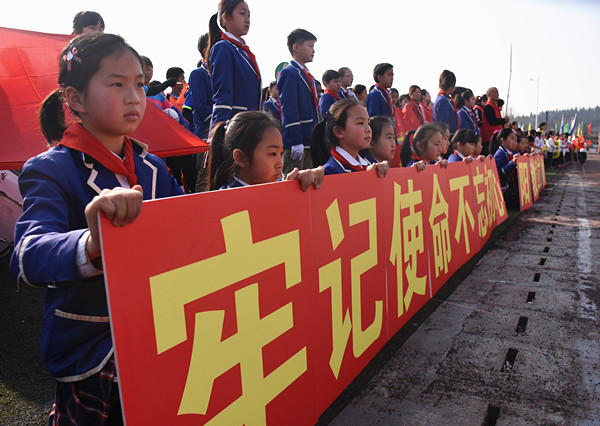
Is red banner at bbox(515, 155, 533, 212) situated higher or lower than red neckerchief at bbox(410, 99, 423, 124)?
lower

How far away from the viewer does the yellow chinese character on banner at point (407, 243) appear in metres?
2.54

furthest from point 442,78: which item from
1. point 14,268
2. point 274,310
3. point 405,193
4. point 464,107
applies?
point 14,268

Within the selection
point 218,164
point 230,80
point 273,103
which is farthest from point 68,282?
point 273,103

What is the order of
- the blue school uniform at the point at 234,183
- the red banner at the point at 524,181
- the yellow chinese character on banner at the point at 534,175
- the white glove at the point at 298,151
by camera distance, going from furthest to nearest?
the yellow chinese character on banner at the point at 534,175, the red banner at the point at 524,181, the white glove at the point at 298,151, the blue school uniform at the point at 234,183

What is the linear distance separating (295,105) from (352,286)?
7.26 ft

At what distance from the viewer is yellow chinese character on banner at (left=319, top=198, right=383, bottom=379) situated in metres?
1.83

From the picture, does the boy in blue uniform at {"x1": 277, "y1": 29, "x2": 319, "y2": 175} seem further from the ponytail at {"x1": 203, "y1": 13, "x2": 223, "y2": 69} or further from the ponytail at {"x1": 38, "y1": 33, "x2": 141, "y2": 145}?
the ponytail at {"x1": 38, "y1": 33, "x2": 141, "y2": 145}

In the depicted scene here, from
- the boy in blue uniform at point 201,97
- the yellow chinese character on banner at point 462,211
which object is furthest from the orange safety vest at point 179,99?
the yellow chinese character on banner at point 462,211

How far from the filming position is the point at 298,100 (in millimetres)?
3867

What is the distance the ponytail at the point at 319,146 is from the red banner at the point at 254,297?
57 cm

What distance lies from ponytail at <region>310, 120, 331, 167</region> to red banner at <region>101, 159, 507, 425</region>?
0.57 m

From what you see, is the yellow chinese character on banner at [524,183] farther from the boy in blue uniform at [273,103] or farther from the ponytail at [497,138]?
the boy in blue uniform at [273,103]

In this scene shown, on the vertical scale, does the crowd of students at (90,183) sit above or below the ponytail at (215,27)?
below

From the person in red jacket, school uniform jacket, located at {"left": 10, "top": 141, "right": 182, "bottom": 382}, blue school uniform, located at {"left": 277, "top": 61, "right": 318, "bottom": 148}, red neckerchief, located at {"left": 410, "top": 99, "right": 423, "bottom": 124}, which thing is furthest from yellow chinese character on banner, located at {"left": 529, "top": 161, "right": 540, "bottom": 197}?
school uniform jacket, located at {"left": 10, "top": 141, "right": 182, "bottom": 382}
